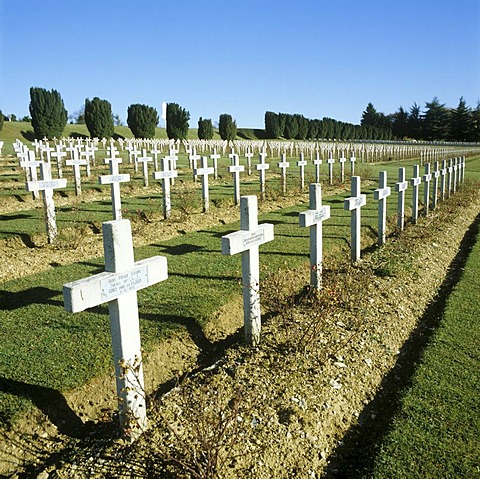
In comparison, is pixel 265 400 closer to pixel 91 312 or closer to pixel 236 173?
pixel 91 312

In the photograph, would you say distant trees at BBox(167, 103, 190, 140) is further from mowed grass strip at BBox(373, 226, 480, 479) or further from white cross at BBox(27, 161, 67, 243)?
mowed grass strip at BBox(373, 226, 480, 479)

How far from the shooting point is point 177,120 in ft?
177

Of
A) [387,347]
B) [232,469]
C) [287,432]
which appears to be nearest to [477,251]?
[387,347]

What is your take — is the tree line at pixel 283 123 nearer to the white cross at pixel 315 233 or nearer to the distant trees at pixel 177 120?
the distant trees at pixel 177 120

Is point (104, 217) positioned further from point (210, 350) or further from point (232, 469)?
point (232, 469)

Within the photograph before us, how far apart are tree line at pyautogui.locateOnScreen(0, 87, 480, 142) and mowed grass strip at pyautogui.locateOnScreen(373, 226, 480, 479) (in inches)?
1960

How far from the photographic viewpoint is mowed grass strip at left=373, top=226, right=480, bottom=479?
3.33 meters

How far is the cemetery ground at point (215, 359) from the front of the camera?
3352mm

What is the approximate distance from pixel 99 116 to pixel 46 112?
17.0ft

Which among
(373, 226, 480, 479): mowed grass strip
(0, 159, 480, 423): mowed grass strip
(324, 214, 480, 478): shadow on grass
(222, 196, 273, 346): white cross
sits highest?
(222, 196, 273, 346): white cross

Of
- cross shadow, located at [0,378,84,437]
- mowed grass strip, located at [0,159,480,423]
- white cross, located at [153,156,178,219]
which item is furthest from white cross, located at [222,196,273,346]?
white cross, located at [153,156,178,219]

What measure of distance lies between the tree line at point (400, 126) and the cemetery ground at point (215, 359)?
2862 inches

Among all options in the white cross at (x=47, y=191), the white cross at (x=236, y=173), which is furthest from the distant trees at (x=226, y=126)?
the white cross at (x=47, y=191)

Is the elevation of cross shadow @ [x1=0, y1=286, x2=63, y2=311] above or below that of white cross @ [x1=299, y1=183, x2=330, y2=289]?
below
